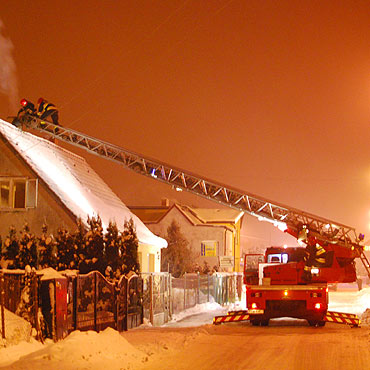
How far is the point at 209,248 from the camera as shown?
56.9 m

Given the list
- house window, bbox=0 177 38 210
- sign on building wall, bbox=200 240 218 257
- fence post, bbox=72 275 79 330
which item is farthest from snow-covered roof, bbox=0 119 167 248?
sign on building wall, bbox=200 240 218 257

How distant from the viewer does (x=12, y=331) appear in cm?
1156

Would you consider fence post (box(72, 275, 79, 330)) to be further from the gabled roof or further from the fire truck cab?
the gabled roof

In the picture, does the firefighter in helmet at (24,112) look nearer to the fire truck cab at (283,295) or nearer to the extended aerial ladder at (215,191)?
the extended aerial ladder at (215,191)

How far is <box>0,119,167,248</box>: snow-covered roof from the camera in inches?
917

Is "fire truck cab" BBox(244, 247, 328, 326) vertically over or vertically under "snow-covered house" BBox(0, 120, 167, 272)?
under

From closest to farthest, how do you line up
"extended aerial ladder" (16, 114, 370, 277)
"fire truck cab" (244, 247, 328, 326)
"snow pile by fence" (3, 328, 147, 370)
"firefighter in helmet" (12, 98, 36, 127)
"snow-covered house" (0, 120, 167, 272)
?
"snow pile by fence" (3, 328, 147, 370)
"fire truck cab" (244, 247, 328, 326)
"snow-covered house" (0, 120, 167, 272)
"extended aerial ladder" (16, 114, 370, 277)
"firefighter in helmet" (12, 98, 36, 127)

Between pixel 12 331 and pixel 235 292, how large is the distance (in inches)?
1083

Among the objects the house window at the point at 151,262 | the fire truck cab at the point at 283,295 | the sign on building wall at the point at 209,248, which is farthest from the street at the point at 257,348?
the sign on building wall at the point at 209,248

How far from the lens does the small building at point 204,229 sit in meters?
56.8

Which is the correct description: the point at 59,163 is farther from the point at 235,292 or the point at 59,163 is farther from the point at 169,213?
the point at 169,213

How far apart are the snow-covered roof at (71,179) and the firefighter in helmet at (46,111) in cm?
113

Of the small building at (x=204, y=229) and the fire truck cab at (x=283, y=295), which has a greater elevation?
the small building at (x=204, y=229)

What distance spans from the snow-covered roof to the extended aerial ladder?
1255 mm
